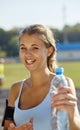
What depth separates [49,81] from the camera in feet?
8.78

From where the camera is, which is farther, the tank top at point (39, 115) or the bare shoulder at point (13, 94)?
the bare shoulder at point (13, 94)

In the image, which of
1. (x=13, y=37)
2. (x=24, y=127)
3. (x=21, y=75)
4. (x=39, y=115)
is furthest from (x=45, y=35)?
(x=13, y=37)

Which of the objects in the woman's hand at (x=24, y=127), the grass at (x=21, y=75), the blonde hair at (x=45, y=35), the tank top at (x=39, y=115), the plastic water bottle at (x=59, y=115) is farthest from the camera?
the grass at (x=21, y=75)

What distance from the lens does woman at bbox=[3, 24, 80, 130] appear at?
2488 millimetres

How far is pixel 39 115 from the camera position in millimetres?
2492

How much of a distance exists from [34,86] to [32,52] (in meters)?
0.30

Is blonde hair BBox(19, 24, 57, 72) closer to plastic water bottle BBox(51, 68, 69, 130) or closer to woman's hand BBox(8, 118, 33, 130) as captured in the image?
plastic water bottle BBox(51, 68, 69, 130)

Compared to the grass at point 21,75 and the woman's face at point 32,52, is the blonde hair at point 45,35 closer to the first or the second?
the woman's face at point 32,52

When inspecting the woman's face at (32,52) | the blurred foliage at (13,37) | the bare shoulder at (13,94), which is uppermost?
the blurred foliage at (13,37)

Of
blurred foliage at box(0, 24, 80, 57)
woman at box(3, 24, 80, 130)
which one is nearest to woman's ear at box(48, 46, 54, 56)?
woman at box(3, 24, 80, 130)

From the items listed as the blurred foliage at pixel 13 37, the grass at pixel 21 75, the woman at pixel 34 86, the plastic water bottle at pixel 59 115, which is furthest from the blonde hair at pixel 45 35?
the blurred foliage at pixel 13 37

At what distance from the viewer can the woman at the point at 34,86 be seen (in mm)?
2488

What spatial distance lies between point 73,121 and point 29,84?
25.2 inches

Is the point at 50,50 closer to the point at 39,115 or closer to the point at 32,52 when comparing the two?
the point at 32,52
